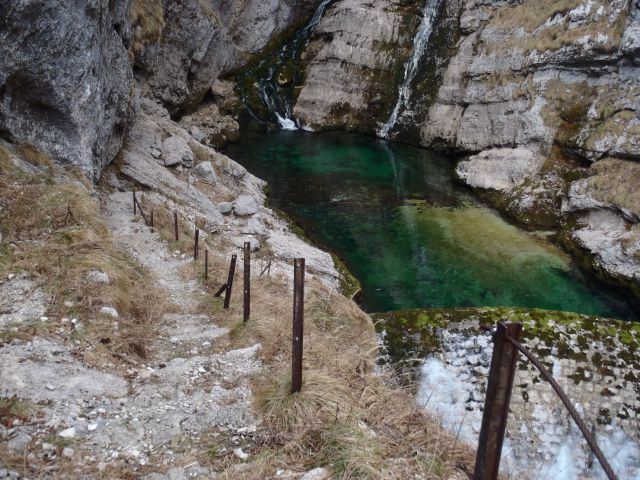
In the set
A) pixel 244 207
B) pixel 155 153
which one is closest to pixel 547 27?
pixel 244 207

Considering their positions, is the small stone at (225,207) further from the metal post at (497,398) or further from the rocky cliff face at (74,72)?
the metal post at (497,398)

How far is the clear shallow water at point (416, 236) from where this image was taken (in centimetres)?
1791

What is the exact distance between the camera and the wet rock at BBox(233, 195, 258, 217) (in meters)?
20.1

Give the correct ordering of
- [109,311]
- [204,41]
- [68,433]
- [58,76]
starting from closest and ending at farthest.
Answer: [68,433] → [109,311] → [58,76] → [204,41]

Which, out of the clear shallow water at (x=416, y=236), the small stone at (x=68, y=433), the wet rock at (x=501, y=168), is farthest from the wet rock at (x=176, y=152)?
the small stone at (x=68, y=433)

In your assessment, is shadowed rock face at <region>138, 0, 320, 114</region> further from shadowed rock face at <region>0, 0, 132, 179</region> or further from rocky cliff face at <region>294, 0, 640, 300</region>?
shadowed rock face at <region>0, 0, 132, 179</region>

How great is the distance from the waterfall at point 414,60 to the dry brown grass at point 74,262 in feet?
103

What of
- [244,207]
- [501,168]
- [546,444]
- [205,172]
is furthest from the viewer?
[501,168]

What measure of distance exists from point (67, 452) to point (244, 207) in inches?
640

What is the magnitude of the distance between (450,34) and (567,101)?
12858 mm

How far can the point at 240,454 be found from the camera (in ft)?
15.6

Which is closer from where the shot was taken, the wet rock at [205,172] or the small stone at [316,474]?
the small stone at [316,474]

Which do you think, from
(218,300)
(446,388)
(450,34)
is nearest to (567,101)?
(450,34)

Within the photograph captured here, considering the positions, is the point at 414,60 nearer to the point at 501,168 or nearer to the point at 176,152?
the point at 501,168
